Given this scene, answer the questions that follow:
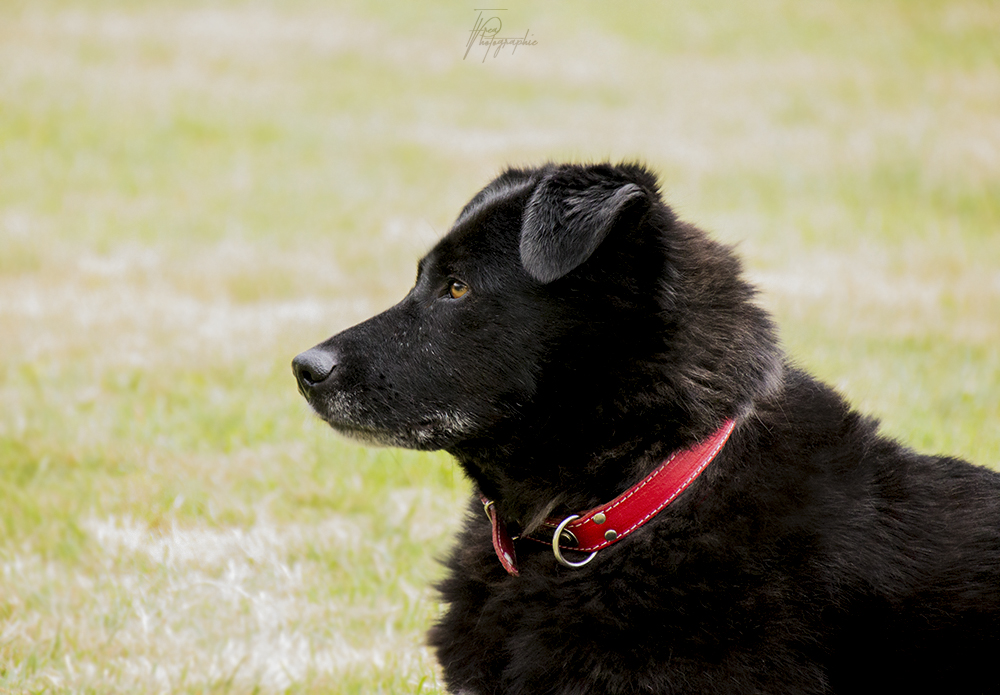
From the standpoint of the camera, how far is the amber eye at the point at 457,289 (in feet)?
11.0

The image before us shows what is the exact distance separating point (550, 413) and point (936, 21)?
17.9 m

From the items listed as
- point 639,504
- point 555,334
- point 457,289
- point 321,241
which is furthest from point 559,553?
point 321,241

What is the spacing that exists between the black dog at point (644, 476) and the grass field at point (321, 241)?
0.61 meters

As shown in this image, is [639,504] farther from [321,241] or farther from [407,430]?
[321,241]

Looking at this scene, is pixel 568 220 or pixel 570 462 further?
pixel 570 462

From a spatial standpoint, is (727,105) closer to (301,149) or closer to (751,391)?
(301,149)

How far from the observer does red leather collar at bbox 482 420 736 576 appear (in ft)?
9.78

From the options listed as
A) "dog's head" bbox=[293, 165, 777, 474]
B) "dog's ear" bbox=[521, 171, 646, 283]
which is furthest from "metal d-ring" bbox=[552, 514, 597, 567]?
"dog's ear" bbox=[521, 171, 646, 283]

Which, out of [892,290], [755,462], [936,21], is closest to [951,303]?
[892,290]

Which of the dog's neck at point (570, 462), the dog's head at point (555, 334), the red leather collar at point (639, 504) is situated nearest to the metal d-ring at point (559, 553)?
the red leather collar at point (639, 504)

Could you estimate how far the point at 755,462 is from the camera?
304 centimetres

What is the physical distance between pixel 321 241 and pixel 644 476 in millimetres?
7411

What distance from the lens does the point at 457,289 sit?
3.36 meters

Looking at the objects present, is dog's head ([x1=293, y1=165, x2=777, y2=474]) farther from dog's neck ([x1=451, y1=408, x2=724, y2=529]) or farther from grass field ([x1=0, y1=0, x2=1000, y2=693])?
grass field ([x1=0, y1=0, x2=1000, y2=693])
